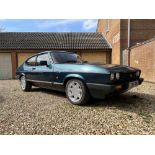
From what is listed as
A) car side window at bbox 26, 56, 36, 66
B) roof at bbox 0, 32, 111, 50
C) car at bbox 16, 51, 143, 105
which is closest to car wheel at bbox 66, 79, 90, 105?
car at bbox 16, 51, 143, 105

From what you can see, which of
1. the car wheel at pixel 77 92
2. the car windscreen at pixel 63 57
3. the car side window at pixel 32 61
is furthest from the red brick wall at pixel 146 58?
the car side window at pixel 32 61

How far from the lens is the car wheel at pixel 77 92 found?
4.45 meters

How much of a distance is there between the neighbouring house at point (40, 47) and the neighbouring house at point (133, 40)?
1363mm

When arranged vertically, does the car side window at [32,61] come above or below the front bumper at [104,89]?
above

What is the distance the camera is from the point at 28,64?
6832mm

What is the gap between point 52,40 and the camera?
1717 cm

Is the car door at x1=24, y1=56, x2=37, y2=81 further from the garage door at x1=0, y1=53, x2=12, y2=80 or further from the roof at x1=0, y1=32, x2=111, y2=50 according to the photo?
the garage door at x1=0, y1=53, x2=12, y2=80

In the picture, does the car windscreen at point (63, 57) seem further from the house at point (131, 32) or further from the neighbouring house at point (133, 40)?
the house at point (131, 32)

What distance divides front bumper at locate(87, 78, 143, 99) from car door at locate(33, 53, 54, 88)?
61.4 inches

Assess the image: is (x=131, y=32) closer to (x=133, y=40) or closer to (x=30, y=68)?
(x=133, y=40)

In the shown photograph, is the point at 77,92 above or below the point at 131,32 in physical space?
below

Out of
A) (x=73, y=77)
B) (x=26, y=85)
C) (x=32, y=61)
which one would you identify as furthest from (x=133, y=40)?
(x=73, y=77)

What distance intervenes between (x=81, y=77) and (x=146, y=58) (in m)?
5.81

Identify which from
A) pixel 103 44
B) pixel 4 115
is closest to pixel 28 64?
pixel 4 115
